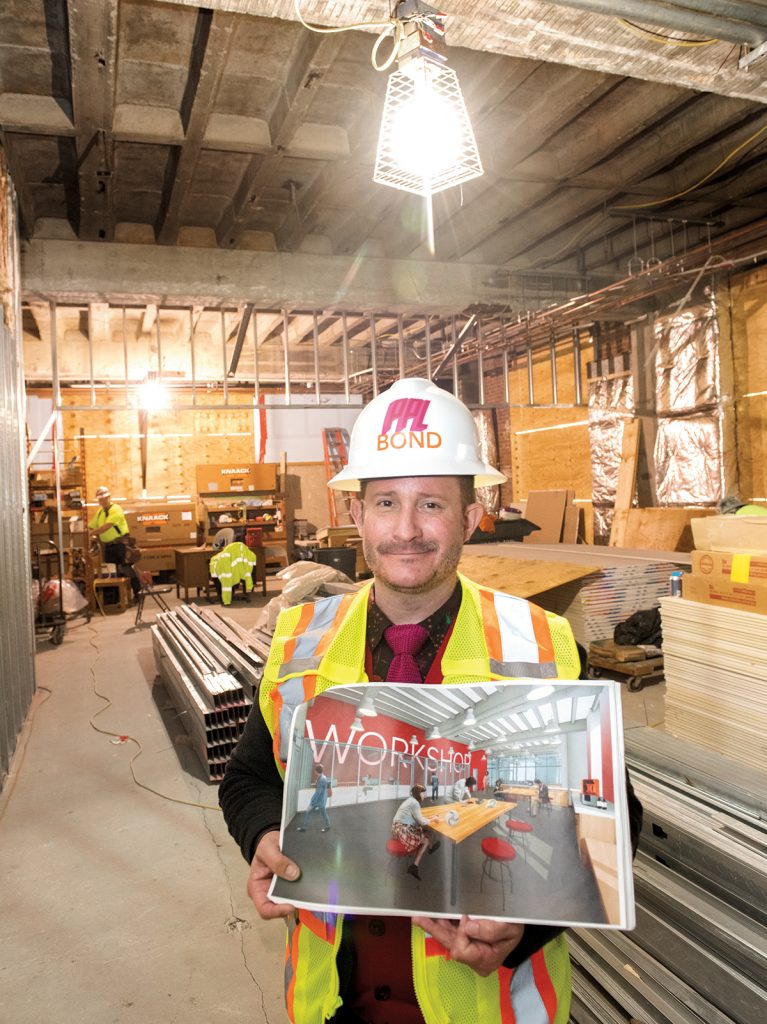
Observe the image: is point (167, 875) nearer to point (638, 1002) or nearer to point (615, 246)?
point (638, 1002)

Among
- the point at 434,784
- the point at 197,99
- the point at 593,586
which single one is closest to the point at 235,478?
the point at 197,99

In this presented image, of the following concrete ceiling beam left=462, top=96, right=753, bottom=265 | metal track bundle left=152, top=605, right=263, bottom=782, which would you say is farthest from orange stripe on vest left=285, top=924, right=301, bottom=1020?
concrete ceiling beam left=462, top=96, right=753, bottom=265

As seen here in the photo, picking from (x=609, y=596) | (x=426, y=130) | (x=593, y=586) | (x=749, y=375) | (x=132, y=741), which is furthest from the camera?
(x=749, y=375)

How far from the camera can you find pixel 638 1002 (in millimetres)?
1897

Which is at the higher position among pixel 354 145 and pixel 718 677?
pixel 354 145

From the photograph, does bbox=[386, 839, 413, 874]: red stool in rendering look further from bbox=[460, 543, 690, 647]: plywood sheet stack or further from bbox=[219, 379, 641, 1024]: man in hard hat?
bbox=[460, 543, 690, 647]: plywood sheet stack

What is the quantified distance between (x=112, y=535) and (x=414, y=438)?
10.7 m

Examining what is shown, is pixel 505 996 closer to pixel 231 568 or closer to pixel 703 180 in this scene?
pixel 703 180

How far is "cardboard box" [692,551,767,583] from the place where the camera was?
3.41 m

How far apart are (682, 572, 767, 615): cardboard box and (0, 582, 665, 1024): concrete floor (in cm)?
79

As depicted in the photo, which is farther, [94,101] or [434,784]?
[94,101]

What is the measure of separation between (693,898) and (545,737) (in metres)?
1.41

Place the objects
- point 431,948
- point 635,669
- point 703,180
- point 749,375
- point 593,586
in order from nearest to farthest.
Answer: point 431,948
point 635,669
point 593,586
point 703,180
point 749,375

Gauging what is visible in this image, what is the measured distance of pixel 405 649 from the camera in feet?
4.86
